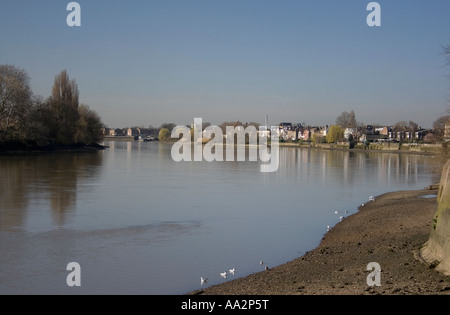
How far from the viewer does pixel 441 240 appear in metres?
9.37

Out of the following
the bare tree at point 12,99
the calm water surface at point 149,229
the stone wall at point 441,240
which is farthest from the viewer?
the bare tree at point 12,99

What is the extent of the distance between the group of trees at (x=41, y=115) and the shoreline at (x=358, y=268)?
4806 cm

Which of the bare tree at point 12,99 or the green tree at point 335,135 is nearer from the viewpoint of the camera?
the bare tree at point 12,99

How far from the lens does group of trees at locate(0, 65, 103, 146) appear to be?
55781 millimetres

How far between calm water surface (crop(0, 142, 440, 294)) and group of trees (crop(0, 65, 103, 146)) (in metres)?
27.1

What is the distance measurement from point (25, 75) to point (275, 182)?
3658cm

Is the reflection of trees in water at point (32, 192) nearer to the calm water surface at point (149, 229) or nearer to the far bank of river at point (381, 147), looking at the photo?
the calm water surface at point (149, 229)

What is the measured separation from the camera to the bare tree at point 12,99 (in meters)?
55.3

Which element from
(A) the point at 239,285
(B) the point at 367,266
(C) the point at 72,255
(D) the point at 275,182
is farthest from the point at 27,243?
(D) the point at 275,182

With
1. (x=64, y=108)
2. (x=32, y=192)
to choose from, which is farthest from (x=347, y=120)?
(x=32, y=192)

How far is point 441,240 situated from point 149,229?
9.89 meters

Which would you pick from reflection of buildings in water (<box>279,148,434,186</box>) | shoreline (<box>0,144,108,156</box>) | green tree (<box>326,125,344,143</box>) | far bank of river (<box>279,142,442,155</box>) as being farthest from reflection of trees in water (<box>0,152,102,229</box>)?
green tree (<box>326,125,344,143</box>)

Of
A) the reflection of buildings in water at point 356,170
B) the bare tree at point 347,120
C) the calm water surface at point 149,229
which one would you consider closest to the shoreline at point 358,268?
the calm water surface at point 149,229
